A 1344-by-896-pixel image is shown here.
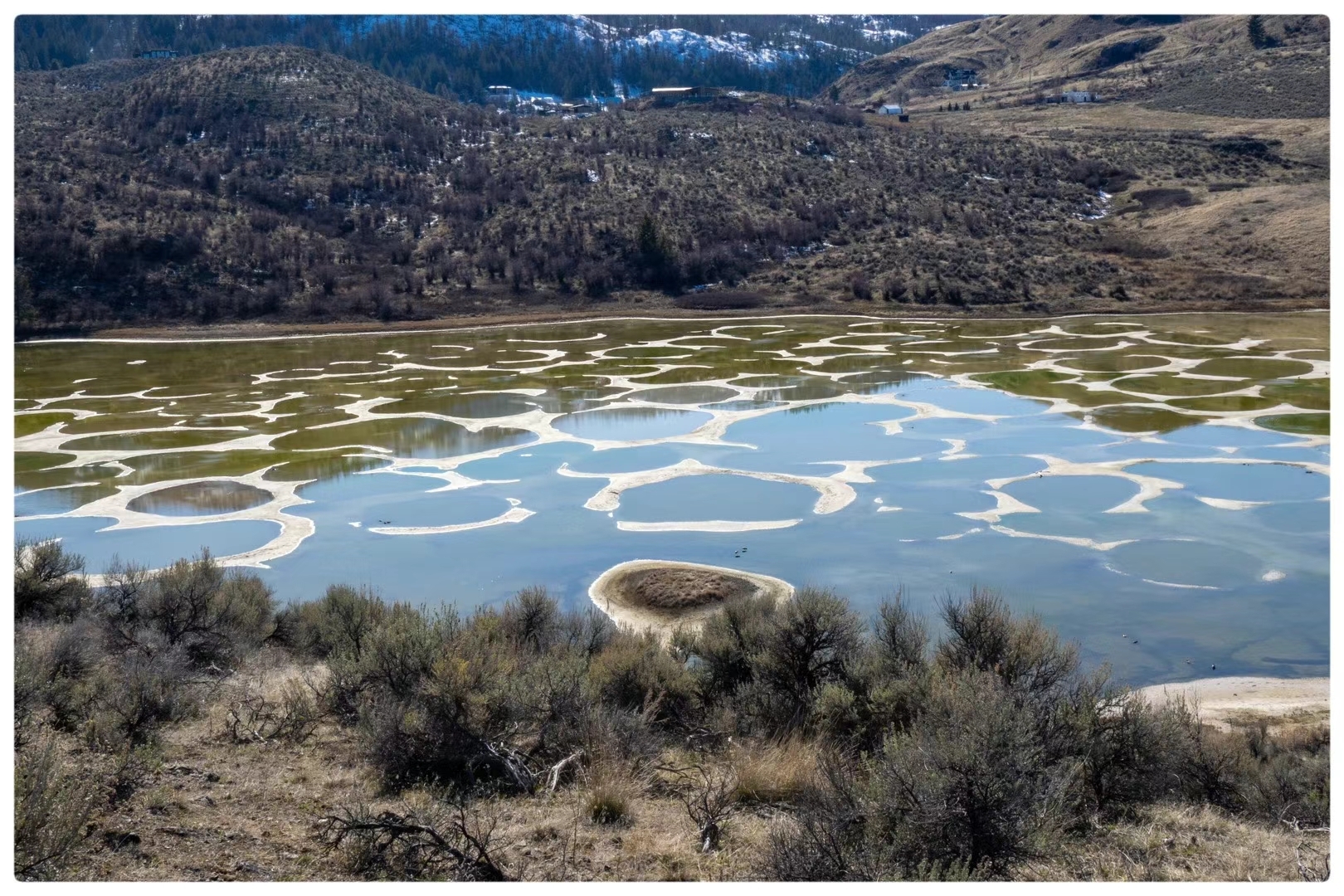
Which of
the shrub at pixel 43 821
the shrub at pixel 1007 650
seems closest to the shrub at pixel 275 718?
the shrub at pixel 43 821

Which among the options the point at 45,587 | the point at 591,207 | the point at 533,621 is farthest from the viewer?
the point at 591,207

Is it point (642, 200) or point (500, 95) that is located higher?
point (500, 95)

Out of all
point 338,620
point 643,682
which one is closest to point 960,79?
point 338,620

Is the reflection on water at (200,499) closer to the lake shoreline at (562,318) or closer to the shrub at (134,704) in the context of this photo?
the shrub at (134,704)

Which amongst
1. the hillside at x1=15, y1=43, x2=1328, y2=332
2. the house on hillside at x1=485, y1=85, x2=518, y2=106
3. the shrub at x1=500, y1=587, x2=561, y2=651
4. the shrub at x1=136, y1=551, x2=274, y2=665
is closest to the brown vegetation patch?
the shrub at x1=500, y1=587, x2=561, y2=651

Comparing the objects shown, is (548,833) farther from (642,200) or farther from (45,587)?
(642,200)

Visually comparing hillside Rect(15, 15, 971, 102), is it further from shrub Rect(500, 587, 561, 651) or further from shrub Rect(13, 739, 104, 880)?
shrub Rect(13, 739, 104, 880)
